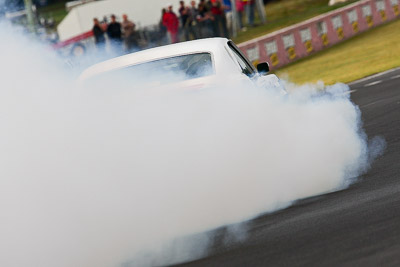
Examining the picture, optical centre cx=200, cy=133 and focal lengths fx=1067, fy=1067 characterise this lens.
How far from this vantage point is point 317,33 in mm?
28875

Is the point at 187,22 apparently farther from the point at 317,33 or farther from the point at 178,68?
the point at 178,68

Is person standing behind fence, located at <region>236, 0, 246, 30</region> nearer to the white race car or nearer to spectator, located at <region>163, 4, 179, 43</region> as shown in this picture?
spectator, located at <region>163, 4, 179, 43</region>

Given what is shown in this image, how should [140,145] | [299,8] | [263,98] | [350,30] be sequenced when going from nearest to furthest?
[140,145], [263,98], [350,30], [299,8]

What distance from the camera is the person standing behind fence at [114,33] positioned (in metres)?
30.3

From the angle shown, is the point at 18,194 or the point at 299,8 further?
the point at 299,8

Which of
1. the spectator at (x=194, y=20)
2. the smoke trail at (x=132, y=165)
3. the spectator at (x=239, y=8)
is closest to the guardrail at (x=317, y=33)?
the spectator at (x=194, y=20)

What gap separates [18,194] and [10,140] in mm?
519

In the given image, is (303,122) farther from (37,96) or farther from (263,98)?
(37,96)

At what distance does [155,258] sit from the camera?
687cm

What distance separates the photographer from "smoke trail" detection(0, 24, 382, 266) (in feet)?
23.6

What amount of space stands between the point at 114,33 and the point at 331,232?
79.1 ft

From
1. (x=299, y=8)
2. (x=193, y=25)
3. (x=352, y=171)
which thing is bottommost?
(x=299, y=8)

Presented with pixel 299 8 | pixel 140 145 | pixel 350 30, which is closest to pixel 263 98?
pixel 140 145

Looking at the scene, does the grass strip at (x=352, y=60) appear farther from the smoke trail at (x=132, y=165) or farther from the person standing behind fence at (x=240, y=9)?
the smoke trail at (x=132, y=165)
